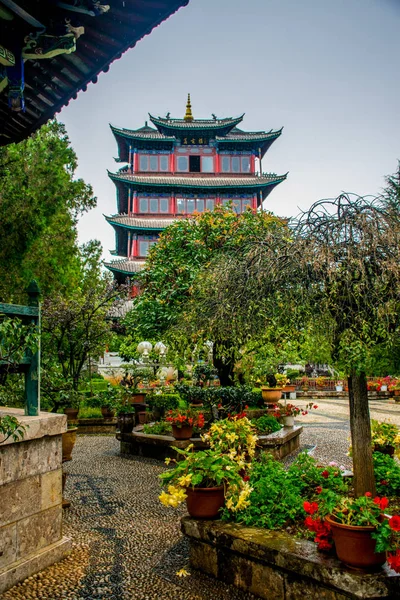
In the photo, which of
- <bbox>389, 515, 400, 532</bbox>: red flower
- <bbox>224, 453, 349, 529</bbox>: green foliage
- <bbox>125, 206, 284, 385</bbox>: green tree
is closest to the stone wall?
<bbox>224, 453, 349, 529</bbox>: green foliage

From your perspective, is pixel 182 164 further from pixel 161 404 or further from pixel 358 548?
pixel 358 548

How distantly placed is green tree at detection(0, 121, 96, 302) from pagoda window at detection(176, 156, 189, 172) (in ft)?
76.3

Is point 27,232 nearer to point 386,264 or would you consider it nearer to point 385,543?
point 386,264

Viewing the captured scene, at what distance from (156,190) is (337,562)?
34435mm

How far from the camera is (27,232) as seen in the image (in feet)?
37.2

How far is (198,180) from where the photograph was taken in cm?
3591

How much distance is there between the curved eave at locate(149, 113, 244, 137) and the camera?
36062mm

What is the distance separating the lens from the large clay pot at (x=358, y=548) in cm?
304

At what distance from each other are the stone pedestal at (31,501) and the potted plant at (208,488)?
1.02 m

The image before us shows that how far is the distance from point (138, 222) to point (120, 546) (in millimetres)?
30991

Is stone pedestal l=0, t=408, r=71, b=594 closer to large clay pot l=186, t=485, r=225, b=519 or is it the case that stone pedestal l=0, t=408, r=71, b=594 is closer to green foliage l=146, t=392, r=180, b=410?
large clay pot l=186, t=485, r=225, b=519

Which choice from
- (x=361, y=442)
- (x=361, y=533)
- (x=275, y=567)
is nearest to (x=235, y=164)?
(x=361, y=442)

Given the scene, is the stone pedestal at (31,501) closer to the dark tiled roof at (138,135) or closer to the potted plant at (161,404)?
the potted plant at (161,404)

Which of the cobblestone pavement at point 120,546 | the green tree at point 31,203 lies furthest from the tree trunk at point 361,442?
the green tree at point 31,203
